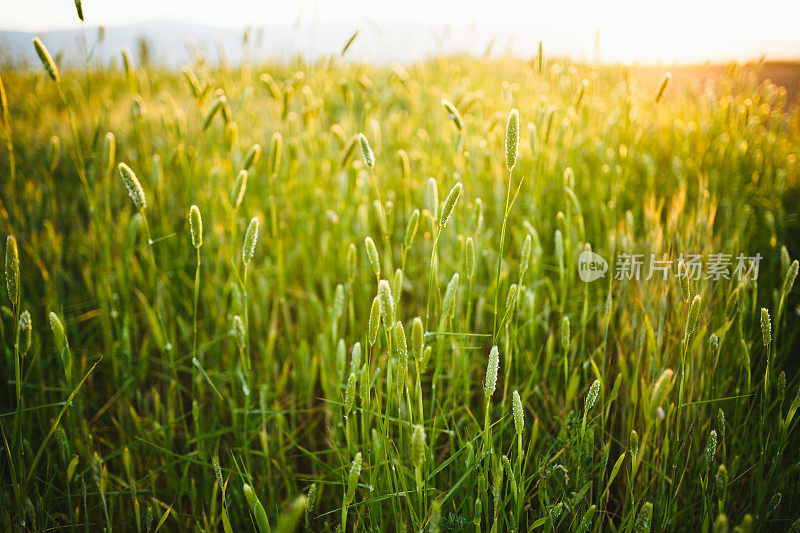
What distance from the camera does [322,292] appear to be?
1.67m

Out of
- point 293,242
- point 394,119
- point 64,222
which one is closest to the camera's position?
point 293,242

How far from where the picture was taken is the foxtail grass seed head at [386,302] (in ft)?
2.29

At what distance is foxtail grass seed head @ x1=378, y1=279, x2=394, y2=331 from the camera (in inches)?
27.5

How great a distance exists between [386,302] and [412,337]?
7 centimetres

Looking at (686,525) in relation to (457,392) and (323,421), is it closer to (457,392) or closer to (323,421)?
(457,392)

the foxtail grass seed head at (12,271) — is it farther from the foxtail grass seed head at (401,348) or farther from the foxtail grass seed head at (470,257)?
the foxtail grass seed head at (470,257)

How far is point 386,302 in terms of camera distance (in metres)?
0.72

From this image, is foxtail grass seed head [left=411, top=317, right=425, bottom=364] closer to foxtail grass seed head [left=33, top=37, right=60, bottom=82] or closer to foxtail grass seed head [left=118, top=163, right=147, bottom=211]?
foxtail grass seed head [left=118, top=163, right=147, bottom=211]

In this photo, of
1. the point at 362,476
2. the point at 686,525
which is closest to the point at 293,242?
the point at 362,476

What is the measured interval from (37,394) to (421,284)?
110 cm

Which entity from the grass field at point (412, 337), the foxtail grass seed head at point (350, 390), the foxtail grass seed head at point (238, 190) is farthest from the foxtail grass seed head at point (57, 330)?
the foxtail grass seed head at point (350, 390)

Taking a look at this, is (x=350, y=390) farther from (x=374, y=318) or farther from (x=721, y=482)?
(x=721, y=482)

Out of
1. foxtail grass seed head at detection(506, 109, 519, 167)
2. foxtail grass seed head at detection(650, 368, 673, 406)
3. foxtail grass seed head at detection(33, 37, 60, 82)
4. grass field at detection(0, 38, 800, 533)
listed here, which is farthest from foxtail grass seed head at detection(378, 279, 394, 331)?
foxtail grass seed head at detection(33, 37, 60, 82)

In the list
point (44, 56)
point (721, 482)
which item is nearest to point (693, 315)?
point (721, 482)
